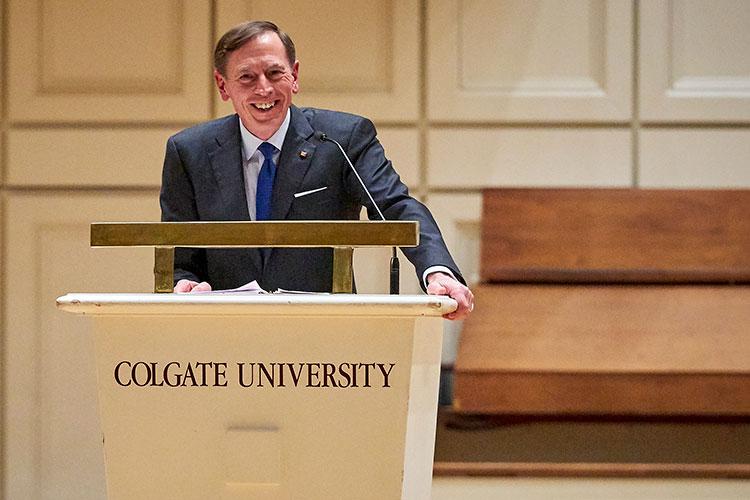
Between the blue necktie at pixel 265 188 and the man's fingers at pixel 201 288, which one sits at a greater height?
the blue necktie at pixel 265 188

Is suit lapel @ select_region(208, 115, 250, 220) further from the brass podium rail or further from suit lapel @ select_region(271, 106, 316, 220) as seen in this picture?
the brass podium rail

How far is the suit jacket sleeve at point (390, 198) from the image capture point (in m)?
2.02

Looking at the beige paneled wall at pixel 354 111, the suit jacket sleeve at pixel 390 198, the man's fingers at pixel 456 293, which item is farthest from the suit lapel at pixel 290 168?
the beige paneled wall at pixel 354 111

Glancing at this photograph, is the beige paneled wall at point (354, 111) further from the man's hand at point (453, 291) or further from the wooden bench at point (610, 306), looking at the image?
the man's hand at point (453, 291)

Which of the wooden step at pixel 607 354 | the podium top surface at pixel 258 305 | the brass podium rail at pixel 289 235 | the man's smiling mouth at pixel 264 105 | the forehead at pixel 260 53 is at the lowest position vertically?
the wooden step at pixel 607 354

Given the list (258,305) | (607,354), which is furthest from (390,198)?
(607,354)

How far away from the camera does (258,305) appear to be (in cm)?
156

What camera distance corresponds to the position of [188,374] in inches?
63.2

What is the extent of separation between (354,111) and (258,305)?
8.17ft

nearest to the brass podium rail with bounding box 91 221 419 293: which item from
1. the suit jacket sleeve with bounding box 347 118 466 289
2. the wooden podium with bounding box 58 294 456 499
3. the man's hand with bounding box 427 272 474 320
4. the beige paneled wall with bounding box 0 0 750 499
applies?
the wooden podium with bounding box 58 294 456 499

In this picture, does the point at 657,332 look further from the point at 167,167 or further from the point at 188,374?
the point at 188,374

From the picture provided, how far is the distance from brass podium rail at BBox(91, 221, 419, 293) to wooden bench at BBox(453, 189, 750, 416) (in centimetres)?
167

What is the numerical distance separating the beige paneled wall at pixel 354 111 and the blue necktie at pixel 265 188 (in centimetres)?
181

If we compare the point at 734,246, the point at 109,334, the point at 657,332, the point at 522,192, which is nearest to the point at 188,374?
the point at 109,334
